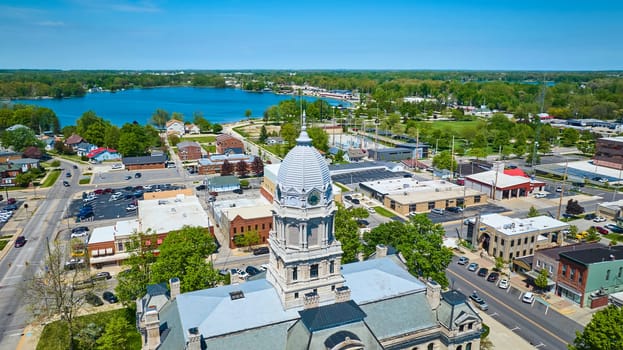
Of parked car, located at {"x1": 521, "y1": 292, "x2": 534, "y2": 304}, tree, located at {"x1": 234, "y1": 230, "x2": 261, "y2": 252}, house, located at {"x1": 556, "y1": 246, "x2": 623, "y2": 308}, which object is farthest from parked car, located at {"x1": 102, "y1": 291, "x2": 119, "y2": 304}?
house, located at {"x1": 556, "y1": 246, "x2": 623, "y2": 308}

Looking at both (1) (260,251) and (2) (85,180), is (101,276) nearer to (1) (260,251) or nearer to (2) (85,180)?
(1) (260,251)

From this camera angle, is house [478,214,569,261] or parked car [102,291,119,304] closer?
parked car [102,291,119,304]

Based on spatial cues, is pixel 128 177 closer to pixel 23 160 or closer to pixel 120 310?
pixel 23 160

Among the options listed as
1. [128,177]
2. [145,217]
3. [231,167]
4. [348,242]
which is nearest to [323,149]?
[231,167]

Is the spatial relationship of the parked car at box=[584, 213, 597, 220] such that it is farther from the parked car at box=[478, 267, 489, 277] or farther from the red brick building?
the red brick building

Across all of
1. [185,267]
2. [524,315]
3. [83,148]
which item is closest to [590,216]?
[524,315]

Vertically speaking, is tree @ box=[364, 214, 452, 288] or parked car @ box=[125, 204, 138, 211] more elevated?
tree @ box=[364, 214, 452, 288]

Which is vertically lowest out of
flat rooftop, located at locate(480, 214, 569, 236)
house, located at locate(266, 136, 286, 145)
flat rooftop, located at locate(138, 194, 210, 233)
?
house, located at locate(266, 136, 286, 145)
